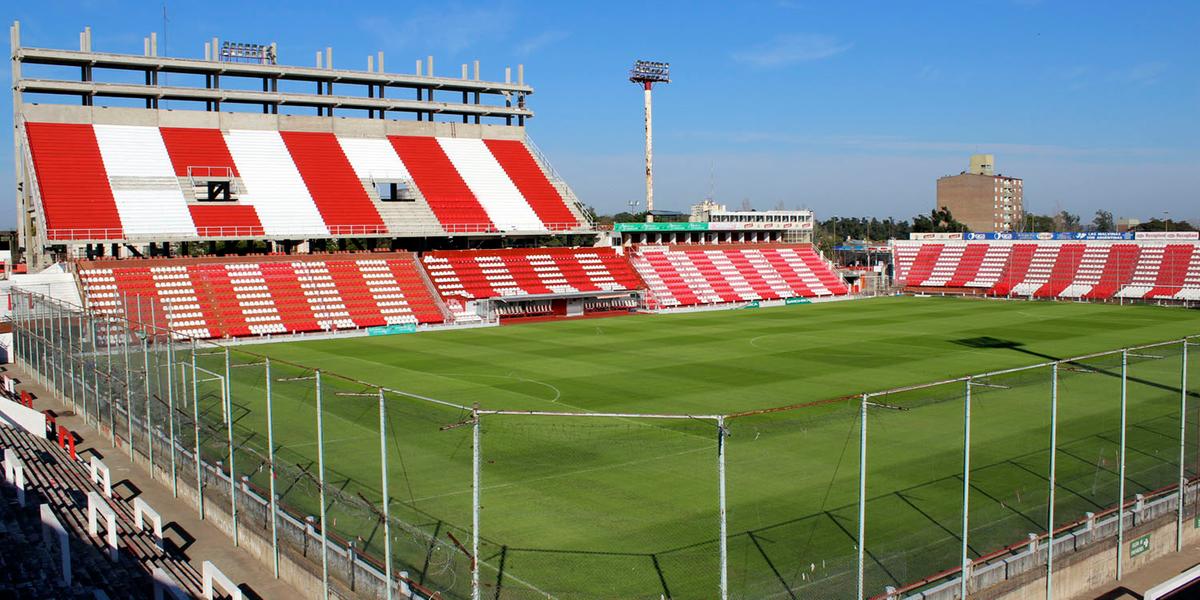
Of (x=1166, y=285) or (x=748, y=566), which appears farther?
(x=1166, y=285)

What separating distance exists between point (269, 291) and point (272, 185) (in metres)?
11.1

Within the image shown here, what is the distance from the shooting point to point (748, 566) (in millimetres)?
12172

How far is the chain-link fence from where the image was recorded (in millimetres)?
12016

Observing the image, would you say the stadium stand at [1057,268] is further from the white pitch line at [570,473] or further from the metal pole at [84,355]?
the metal pole at [84,355]

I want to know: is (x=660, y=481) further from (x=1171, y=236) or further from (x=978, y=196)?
(x=978, y=196)

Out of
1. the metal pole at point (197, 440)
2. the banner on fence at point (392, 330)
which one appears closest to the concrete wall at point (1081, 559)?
the metal pole at point (197, 440)

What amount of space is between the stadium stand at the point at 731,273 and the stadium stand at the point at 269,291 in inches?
637

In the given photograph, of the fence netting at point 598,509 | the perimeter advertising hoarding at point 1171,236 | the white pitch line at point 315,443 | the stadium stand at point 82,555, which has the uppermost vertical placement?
the perimeter advertising hoarding at point 1171,236

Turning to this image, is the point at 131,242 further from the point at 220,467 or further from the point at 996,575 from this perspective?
the point at 996,575

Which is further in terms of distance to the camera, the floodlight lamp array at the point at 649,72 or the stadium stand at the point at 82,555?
the floodlight lamp array at the point at 649,72

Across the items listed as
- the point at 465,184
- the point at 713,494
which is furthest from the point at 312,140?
the point at 713,494

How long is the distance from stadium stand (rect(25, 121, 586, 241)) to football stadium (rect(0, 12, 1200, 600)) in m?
0.24

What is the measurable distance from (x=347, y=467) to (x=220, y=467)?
7.00 feet

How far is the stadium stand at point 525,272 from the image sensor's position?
50384 mm
